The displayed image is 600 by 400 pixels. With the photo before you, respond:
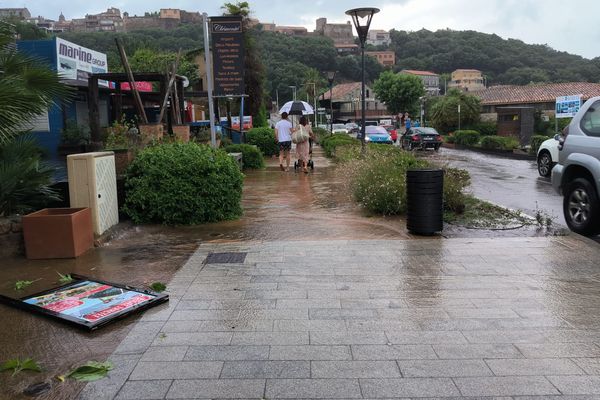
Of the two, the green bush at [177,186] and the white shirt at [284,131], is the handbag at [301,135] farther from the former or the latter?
the green bush at [177,186]

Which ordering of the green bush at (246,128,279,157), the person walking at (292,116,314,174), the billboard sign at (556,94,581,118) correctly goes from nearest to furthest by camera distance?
the person walking at (292,116,314,174)
the green bush at (246,128,279,157)
the billboard sign at (556,94,581,118)

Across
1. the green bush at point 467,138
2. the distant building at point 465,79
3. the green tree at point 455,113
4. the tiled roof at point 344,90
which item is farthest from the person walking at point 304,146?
the distant building at point 465,79

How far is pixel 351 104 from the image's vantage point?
102 meters

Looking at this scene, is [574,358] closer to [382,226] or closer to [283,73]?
[382,226]

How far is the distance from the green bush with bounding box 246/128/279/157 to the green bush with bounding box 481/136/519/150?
46.4ft

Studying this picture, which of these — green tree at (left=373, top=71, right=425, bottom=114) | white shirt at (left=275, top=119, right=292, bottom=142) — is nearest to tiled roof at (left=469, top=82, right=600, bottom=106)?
green tree at (left=373, top=71, right=425, bottom=114)

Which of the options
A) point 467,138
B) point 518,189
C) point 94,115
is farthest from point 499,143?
point 94,115

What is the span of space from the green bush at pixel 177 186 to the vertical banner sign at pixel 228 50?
196 inches

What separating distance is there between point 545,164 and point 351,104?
8789 centimetres

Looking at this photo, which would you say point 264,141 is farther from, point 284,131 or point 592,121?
point 592,121

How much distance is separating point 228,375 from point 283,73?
79025 millimetres

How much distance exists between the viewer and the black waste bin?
7.22 meters

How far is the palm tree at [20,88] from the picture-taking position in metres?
5.92

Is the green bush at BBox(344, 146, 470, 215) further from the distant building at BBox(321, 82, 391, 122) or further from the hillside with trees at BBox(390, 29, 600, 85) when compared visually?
the distant building at BBox(321, 82, 391, 122)
